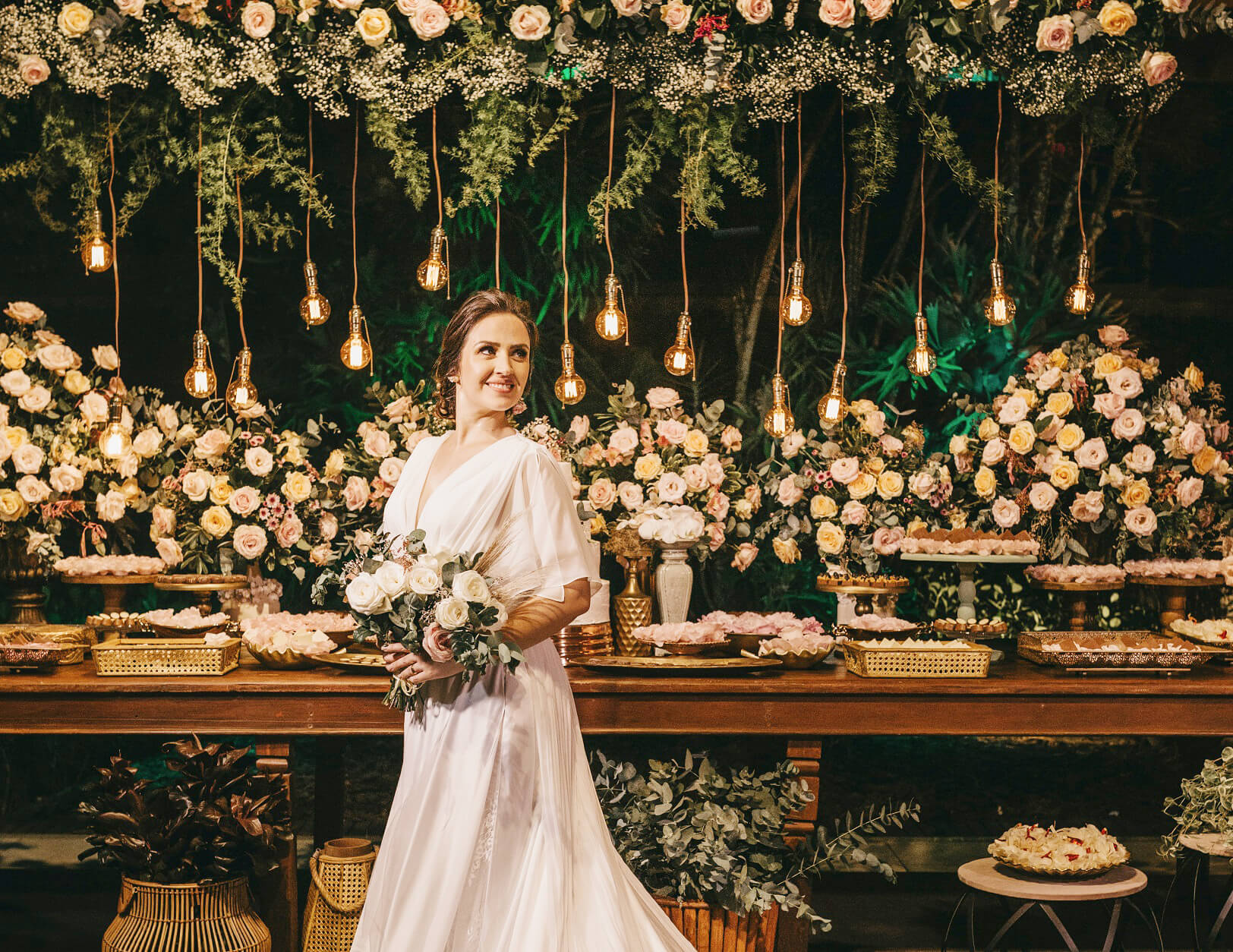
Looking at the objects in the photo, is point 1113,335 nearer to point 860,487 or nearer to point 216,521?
point 860,487

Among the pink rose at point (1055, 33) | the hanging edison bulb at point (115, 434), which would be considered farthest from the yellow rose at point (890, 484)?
the hanging edison bulb at point (115, 434)

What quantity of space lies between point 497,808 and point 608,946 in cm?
42

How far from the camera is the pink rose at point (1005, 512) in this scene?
4727 mm

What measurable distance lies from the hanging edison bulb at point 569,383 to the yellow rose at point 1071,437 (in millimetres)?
1791

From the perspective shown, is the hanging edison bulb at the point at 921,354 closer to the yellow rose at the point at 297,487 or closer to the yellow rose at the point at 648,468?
the yellow rose at the point at 648,468

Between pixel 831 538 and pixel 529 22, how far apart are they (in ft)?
7.19

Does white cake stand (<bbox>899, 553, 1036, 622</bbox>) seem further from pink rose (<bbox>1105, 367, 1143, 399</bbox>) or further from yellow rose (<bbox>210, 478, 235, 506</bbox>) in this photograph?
yellow rose (<bbox>210, 478, 235, 506</bbox>)

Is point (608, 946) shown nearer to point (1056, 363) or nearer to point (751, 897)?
point (751, 897)

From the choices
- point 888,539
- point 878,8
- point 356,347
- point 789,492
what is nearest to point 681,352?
point 789,492

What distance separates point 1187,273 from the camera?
5.29 m

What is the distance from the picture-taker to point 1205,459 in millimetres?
4730

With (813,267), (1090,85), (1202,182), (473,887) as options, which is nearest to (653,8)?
(813,267)

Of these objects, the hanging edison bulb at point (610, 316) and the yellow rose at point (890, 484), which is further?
the yellow rose at point (890, 484)

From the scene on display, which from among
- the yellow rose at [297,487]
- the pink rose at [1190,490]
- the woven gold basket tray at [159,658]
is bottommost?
the woven gold basket tray at [159,658]
